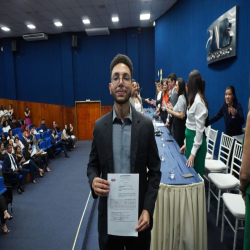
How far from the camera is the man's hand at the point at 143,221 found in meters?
1.06

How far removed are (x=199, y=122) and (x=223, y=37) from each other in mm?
2401

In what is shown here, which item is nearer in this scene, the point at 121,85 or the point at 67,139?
the point at 121,85

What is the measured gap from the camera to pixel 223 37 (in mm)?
3834

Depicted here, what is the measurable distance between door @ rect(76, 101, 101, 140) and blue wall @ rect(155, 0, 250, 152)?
366 cm

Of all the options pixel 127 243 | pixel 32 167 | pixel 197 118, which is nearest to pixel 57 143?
pixel 32 167

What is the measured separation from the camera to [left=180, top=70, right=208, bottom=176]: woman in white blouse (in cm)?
230

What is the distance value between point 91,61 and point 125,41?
6.12ft

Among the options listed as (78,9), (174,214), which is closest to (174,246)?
(174,214)

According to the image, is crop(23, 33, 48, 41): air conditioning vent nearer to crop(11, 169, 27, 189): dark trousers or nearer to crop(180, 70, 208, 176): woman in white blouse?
crop(11, 169, 27, 189): dark trousers

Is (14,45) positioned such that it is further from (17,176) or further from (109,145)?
(109,145)

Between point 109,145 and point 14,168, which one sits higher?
point 109,145

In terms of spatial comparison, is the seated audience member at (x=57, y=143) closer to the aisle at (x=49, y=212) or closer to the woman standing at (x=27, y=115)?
the aisle at (x=49, y=212)

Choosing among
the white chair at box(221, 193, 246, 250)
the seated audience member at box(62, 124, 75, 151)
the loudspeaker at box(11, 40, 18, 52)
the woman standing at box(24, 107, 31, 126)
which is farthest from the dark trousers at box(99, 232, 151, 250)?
the loudspeaker at box(11, 40, 18, 52)

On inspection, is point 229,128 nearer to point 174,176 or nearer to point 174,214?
point 174,176
